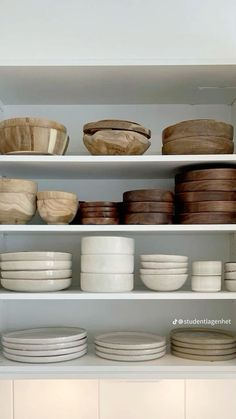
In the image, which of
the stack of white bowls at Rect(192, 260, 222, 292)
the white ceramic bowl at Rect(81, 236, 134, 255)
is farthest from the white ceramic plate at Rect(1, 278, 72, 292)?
the stack of white bowls at Rect(192, 260, 222, 292)

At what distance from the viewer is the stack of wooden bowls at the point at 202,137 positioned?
122cm

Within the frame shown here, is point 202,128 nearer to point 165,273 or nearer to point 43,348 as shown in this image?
point 165,273

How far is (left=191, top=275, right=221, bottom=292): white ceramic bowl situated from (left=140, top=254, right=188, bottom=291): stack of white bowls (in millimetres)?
34

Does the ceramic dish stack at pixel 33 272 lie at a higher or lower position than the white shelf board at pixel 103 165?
lower

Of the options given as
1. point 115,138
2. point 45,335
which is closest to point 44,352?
point 45,335

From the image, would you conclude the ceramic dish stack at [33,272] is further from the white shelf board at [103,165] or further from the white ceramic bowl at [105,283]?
the white shelf board at [103,165]

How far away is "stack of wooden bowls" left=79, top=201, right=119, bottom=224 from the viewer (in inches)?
48.4

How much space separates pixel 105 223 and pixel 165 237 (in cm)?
28
